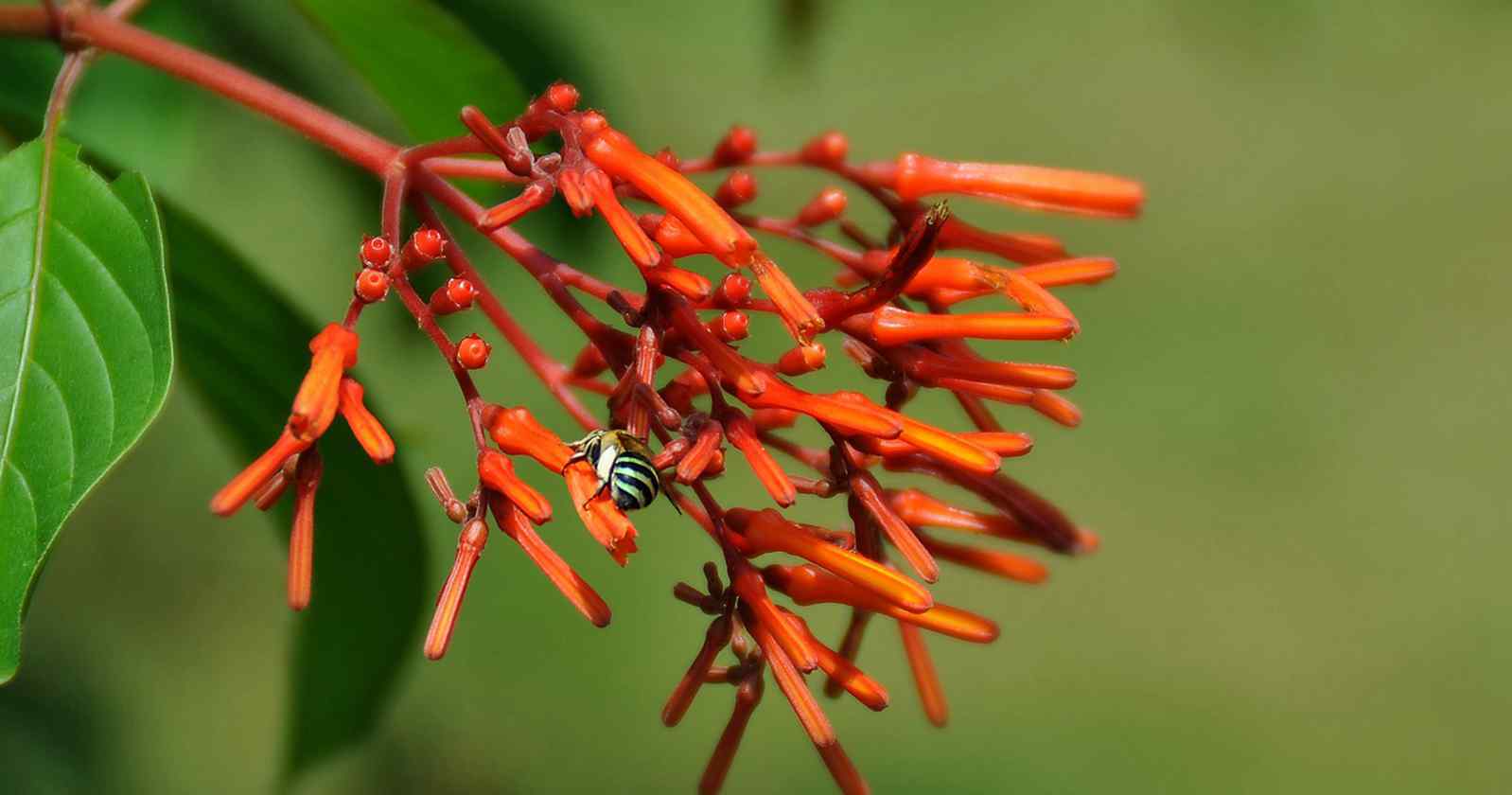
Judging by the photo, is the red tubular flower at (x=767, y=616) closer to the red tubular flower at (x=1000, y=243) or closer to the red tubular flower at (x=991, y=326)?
the red tubular flower at (x=991, y=326)

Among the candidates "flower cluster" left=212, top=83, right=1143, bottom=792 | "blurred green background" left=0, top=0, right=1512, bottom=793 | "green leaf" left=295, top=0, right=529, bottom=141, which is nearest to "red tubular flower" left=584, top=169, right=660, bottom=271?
"flower cluster" left=212, top=83, right=1143, bottom=792

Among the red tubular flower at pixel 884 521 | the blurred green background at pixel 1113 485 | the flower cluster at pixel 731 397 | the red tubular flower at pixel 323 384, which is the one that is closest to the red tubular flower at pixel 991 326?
the flower cluster at pixel 731 397

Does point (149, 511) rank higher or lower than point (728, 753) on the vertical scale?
lower

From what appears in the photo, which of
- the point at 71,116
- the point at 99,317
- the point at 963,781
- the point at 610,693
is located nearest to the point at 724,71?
the point at 610,693

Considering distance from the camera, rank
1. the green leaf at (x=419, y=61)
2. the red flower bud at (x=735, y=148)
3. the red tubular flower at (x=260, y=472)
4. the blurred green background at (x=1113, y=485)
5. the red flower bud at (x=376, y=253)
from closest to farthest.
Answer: the red tubular flower at (x=260, y=472) < the red flower bud at (x=376, y=253) < the red flower bud at (x=735, y=148) < the green leaf at (x=419, y=61) < the blurred green background at (x=1113, y=485)

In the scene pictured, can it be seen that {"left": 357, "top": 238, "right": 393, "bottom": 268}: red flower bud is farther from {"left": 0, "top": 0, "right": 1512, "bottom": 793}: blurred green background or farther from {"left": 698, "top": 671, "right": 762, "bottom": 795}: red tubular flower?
{"left": 0, "top": 0, "right": 1512, "bottom": 793}: blurred green background

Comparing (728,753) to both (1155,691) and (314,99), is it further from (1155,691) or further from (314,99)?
(1155,691)

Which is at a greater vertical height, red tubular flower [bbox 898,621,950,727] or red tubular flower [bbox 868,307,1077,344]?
red tubular flower [bbox 868,307,1077,344]
